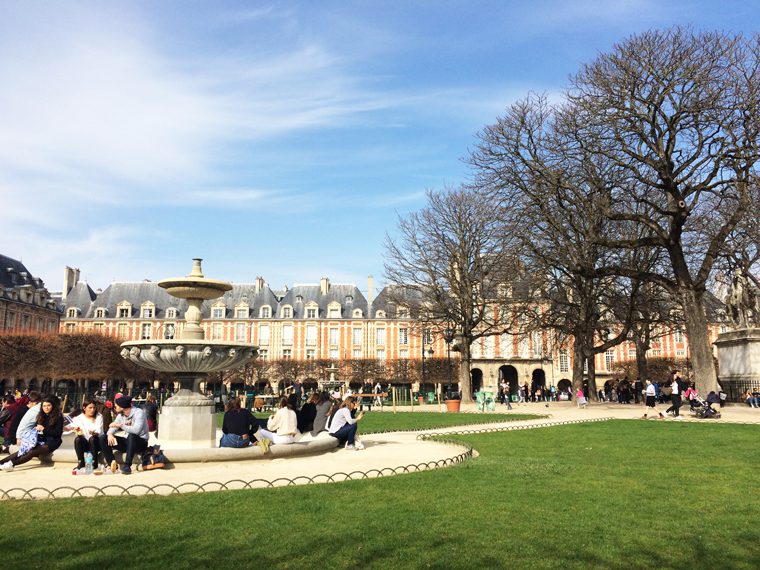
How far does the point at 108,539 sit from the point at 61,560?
600 mm

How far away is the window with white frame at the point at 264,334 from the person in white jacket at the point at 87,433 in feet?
192

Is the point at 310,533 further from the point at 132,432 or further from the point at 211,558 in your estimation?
the point at 132,432

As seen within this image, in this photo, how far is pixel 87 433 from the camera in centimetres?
915

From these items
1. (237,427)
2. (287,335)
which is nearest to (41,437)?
(237,427)

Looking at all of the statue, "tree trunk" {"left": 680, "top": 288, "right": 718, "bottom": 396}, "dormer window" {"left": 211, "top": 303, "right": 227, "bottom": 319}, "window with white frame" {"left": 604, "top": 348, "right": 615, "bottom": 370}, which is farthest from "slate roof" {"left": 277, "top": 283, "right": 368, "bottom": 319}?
"tree trunk" {"left": 680, "top": 288, "right": 718, "bottom": 396}

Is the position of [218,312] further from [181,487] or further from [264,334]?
[181,487]

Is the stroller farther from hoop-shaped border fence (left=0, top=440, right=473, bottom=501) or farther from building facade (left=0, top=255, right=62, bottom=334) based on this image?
building facade (left=0, top=255, right=62, bottom=334)

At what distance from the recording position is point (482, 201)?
32375mm

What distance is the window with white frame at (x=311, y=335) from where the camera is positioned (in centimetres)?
6694

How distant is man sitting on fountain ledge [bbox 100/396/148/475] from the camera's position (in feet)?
29.9

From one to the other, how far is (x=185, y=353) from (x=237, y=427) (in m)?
1.64

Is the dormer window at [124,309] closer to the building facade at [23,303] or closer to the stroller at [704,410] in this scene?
the building facade at [23,303]

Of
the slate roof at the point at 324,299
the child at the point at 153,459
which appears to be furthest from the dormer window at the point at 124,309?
the child at the point at 153,459

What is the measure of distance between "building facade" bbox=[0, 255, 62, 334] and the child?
5544cm
